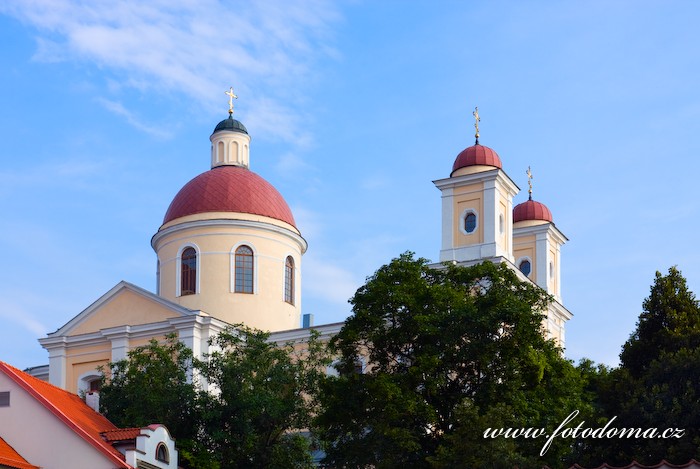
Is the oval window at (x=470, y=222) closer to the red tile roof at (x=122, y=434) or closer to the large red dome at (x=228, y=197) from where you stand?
the large red dome at (x=228, y=197)

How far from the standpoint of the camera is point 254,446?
3691cm

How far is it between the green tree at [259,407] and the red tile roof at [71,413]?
136 inches

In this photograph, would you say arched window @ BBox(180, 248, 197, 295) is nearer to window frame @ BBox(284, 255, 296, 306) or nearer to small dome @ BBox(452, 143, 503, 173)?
window frame @ BBox(284, 255, 296, 306)

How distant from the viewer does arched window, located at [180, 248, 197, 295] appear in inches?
2148

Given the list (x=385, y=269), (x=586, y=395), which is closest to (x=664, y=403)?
(x=586, y=395)

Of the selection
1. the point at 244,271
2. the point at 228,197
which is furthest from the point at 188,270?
the point at 228,197

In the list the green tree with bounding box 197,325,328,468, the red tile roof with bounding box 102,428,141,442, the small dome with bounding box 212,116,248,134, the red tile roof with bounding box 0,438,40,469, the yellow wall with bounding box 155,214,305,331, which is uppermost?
the small dome with bounding box 212,116,248,134

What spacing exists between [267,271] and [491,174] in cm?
969

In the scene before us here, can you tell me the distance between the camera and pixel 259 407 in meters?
37.2

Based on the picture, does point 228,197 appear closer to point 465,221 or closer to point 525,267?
point 465,221

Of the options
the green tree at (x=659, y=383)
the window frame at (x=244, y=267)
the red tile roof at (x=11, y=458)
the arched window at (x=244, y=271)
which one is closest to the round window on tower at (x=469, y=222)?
the window frame at (x=244, y=267)

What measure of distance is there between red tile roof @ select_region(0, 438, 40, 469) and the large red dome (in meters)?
23.6

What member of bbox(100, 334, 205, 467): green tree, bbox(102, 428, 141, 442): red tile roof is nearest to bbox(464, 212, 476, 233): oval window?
bbox(100, 334, 205, 467): green tree

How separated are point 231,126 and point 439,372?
87.5ft
